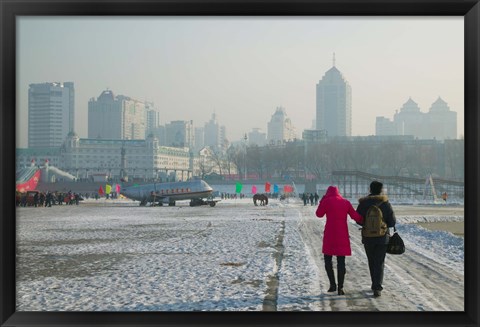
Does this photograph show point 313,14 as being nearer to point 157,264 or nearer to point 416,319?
point 416,319

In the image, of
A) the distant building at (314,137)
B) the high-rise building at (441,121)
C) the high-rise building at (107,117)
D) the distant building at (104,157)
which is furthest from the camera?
the high-rise building at (107,117)

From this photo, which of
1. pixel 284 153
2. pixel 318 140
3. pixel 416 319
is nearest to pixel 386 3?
pixel 416 319

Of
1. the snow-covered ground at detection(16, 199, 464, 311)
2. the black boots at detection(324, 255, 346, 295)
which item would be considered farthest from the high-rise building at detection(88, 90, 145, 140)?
the black boots at detection(324, 255, 346, 295)

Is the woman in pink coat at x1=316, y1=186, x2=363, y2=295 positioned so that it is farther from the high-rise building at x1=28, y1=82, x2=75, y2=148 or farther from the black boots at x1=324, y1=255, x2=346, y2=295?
the high-rise building at x1=28, y1=82, x2=75, y2=148

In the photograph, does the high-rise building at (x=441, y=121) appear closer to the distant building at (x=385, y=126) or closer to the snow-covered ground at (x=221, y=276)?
the distant building at (x=385, y=126)

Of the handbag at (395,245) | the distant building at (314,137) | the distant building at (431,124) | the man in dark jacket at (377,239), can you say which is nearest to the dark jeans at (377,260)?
the man in dark jacket at (377,239)
